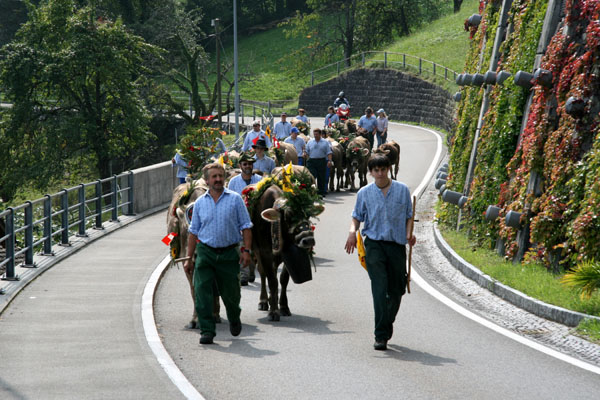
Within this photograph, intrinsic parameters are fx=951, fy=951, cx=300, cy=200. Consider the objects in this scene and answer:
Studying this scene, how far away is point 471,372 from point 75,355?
3919 mm

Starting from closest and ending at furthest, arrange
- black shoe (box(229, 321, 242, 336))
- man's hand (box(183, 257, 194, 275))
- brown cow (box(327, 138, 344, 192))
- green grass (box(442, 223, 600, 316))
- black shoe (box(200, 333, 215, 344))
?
black shoe (box(200, 333, 215, 344)) < black shoe (box(229, 321, 242, 336)) < man's hand (box(183, 257, 194, 275)) < green grass (box(442, 223, 600, 316)) < brown cow (box(327, 138, 344, 192))

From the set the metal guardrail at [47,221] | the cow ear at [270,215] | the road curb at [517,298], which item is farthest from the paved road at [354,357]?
the metal guardrail at [47,221]

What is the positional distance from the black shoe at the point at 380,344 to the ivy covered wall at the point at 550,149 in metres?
3.69

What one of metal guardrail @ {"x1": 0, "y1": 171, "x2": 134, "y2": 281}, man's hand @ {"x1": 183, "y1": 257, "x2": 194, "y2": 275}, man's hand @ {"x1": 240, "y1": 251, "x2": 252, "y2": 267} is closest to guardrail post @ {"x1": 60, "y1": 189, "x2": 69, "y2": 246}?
metal guardrail @ {"x1": 0, "y1": 171, "x2": 134, "y2": 281}

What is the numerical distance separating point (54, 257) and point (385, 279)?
8.43 m

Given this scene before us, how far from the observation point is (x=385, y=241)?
9656mm

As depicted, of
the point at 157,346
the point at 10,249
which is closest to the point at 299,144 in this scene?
the point at 10,249

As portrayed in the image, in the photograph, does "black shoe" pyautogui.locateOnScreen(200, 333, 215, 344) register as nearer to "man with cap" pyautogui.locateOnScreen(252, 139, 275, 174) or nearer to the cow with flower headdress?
the cow with flower headdress

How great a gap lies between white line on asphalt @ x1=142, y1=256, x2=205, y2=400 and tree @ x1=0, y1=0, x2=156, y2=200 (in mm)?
30788

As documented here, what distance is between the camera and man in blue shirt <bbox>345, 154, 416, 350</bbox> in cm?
959

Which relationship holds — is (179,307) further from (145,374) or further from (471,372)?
(471,372)

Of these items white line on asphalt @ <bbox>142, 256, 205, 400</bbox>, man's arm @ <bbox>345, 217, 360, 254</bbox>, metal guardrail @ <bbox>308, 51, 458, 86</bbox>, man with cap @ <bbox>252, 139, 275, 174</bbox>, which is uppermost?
metal guardrail @ <bbox>308, 51, 458, 86</bbox>

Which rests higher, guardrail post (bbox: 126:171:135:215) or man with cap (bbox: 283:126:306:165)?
man with cap (bbox: 283:126:306:165)

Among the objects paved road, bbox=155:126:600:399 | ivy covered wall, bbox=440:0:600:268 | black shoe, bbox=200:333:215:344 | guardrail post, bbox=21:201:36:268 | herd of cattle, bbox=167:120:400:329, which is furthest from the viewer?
guardrail post, bbox=21:201:36:268
